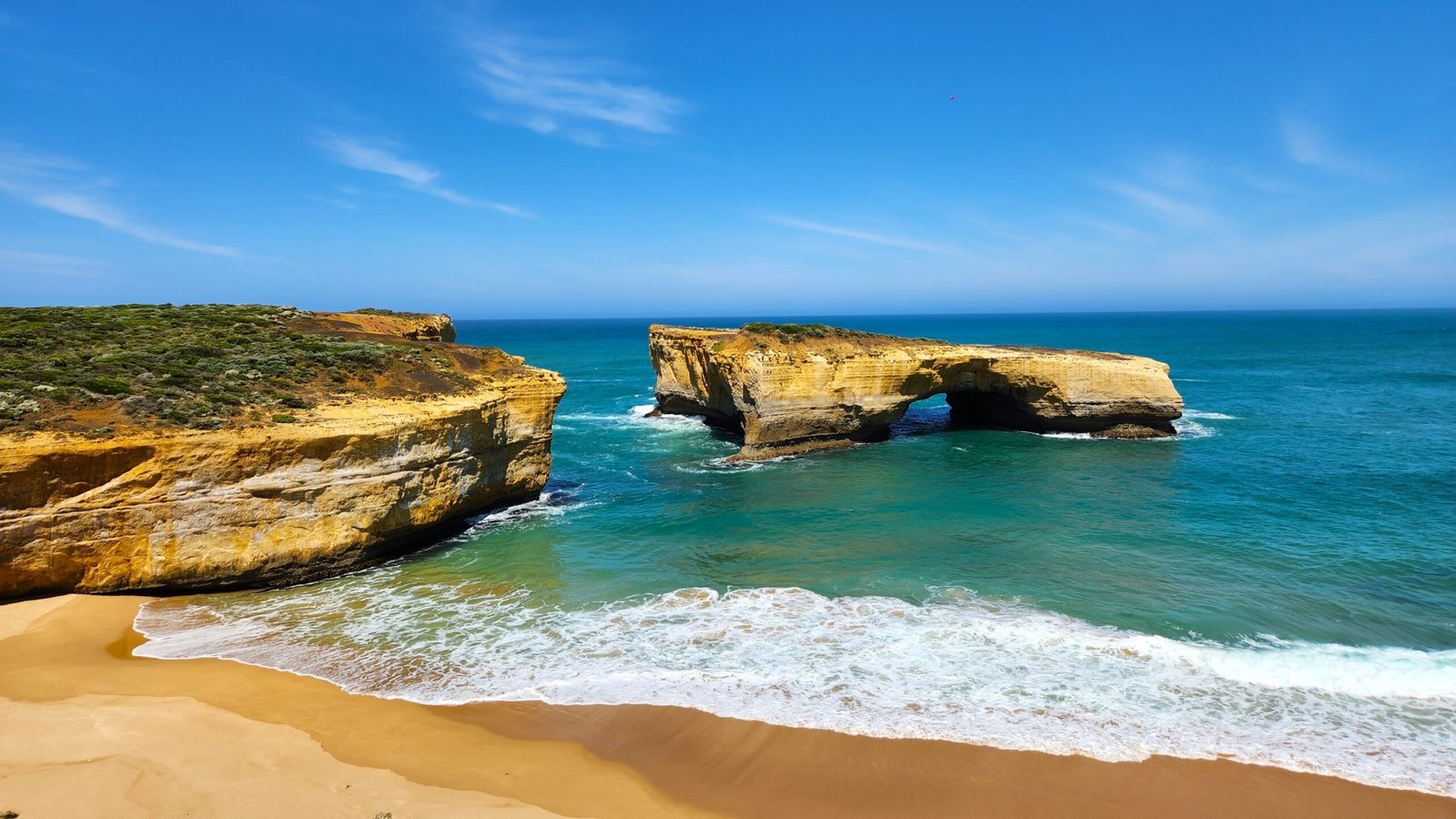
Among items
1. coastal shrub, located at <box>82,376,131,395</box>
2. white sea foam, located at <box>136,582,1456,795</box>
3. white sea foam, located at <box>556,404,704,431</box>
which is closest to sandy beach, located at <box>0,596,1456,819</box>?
white sea foam, located at <box>136,582,1456,795</box>

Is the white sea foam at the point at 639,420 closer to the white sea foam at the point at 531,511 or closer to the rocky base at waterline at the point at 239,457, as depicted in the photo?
the white sea foam at the point at 531,511

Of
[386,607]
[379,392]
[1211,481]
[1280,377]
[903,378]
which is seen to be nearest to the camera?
[386,607]

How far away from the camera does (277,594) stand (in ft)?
45.8

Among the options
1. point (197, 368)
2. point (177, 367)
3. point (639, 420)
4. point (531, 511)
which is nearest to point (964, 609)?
point (531, 511)

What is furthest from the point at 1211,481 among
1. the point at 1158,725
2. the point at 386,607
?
the point at 386,607

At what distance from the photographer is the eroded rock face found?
27703mm

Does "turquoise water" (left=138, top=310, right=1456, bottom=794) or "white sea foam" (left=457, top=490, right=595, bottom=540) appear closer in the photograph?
"turquoise water" (left=138, top=310, right=1456, bottom=794)

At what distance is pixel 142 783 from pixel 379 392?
394 inches

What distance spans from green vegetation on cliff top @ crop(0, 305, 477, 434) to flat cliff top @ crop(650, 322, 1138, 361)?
1221cm

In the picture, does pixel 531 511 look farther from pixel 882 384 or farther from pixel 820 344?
pixel 882 384

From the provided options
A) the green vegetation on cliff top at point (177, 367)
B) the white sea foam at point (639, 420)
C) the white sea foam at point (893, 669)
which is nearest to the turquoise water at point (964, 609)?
the white sea foam at point (893, 669)

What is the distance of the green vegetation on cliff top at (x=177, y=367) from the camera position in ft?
44.9

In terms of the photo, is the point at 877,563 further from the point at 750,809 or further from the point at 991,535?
the point at 750,809

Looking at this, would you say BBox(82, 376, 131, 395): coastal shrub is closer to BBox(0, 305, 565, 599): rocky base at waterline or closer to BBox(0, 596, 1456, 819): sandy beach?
BBox(0, 305, 565, 599): rocky base at waterline
